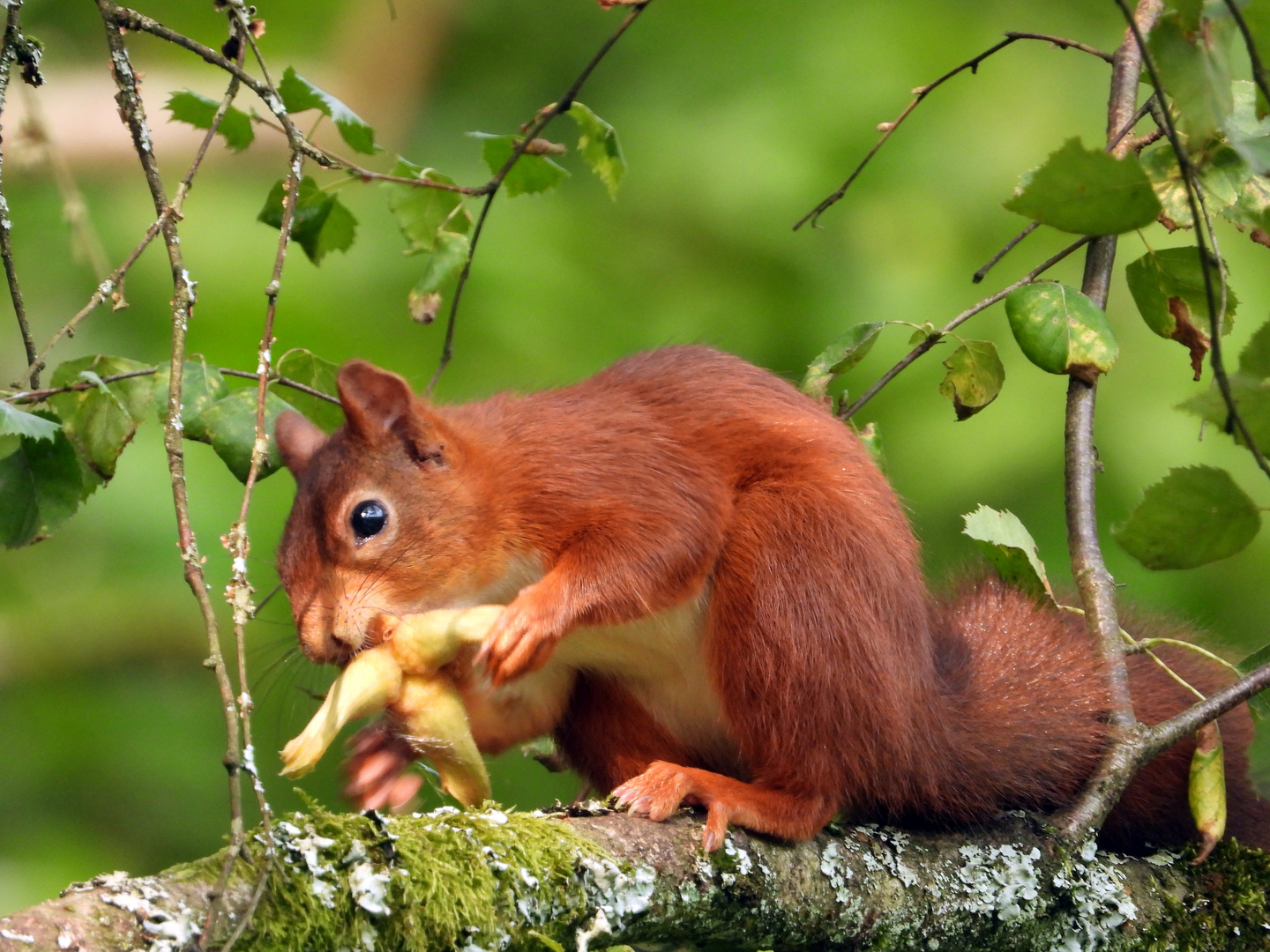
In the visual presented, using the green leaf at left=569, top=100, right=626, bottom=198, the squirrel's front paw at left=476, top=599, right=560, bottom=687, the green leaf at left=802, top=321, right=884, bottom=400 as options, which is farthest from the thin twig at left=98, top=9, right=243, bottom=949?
the green leaf at left=802, top=321, right=884, bottom=400

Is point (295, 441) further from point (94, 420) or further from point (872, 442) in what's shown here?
point (872, 442)

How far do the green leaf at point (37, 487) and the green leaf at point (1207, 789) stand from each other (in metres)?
1.49

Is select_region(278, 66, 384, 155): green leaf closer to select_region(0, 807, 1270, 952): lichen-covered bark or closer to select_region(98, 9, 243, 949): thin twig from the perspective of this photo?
select_region(98, 9, 243, 949): thin twig

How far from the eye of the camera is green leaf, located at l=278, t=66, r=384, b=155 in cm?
181

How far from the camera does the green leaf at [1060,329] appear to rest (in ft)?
6.30

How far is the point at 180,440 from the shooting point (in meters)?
1.35

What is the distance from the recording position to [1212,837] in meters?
1.79

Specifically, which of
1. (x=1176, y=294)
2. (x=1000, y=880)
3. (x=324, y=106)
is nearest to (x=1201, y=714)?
(x=1000, y=880)

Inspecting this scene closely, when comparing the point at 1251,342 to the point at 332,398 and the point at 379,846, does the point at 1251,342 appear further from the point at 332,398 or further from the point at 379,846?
the point at 332,398

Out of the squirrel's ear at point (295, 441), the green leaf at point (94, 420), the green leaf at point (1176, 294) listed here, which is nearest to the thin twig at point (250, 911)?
the green leaf at point (94, 420)

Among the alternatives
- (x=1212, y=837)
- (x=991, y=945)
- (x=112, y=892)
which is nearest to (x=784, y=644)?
(x=991, y=945)

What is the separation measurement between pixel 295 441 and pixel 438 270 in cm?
47

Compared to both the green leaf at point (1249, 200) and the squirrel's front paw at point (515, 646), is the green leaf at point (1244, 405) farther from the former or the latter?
the squirrel's front paw at point (515, 646)

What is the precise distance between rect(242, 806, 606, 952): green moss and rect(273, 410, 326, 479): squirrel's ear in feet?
2.96
